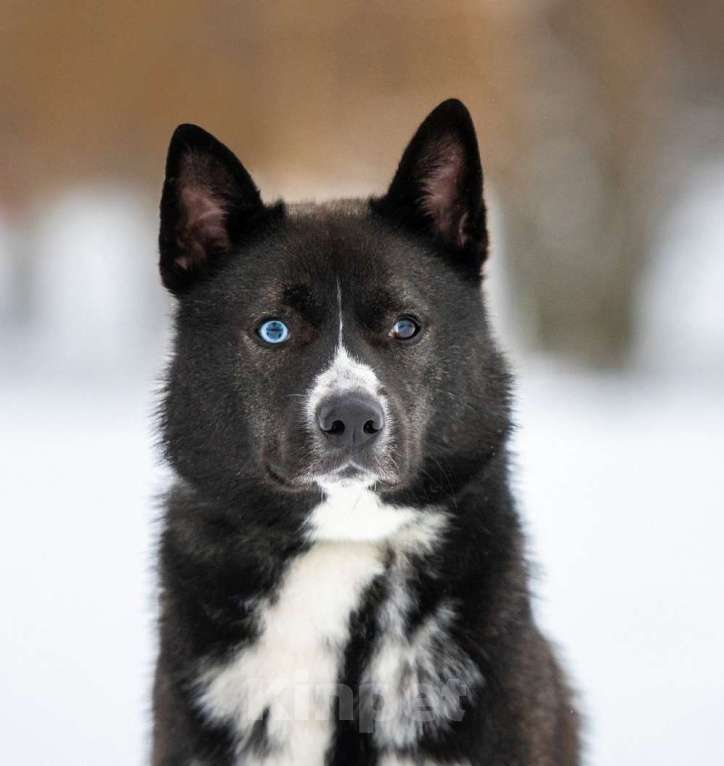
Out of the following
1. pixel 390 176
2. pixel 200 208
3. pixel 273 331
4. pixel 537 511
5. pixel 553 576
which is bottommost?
pixel 553 576

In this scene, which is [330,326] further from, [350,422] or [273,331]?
[350,422]

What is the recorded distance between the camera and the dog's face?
2908 millimetres

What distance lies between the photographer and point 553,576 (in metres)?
5.43

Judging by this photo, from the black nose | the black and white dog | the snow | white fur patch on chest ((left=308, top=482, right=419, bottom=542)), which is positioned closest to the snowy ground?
the snow

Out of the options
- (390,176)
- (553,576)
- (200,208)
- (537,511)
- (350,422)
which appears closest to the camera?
(350,422)

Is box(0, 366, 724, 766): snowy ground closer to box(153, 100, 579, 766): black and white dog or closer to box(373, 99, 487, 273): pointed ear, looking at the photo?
box(153, 100, 579, 766): black and white dog

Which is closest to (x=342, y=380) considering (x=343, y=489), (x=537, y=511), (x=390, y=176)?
(x=343, y=489)

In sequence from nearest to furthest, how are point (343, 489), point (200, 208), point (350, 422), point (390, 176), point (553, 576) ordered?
point (350, 422) → point (343, 489) → point (200, 208) → point (553, 576) → point (390, 176)

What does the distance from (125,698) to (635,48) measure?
804 centimetres

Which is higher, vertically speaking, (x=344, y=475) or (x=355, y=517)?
(x=344, y=475)

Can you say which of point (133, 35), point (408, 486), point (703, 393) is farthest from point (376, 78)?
point (408, 486)

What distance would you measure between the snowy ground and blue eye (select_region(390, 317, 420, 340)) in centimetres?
70

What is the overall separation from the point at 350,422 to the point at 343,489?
0.64 feet

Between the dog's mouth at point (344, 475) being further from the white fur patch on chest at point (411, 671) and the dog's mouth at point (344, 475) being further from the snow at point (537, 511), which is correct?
the snow at point (537, 511)
